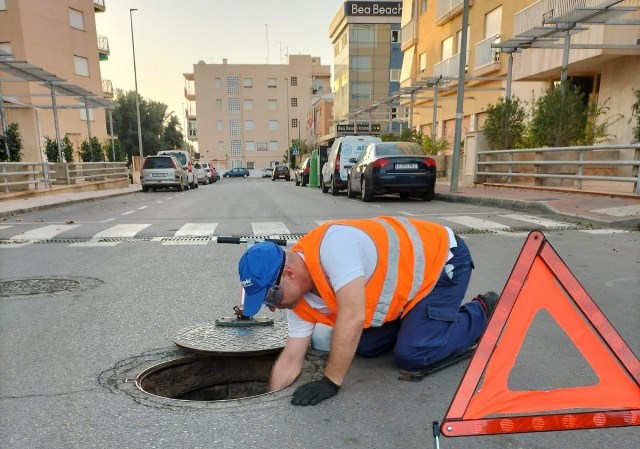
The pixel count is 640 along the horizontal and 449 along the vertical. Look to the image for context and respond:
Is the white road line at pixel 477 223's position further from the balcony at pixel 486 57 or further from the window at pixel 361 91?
the window at pixel 361 91

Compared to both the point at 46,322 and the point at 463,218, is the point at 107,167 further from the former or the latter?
the point at 46,322

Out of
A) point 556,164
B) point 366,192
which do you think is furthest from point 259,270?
point 556,164

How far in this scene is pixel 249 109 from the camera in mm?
83000

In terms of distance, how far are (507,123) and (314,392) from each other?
49.9ft

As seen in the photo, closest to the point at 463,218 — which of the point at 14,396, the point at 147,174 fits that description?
the point at 14,396

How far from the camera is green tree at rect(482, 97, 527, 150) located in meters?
15.6

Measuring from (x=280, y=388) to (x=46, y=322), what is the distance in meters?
2.19

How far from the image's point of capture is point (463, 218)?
9234 millimetres

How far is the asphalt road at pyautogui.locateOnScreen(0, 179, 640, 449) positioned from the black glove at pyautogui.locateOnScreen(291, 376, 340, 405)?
0.05m

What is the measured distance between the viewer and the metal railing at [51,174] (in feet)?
50.6

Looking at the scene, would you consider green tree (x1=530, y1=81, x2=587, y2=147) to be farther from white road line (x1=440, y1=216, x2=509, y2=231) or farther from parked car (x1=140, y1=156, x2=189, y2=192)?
parked car (x1=140, y1=156, x2=189, y2=192)

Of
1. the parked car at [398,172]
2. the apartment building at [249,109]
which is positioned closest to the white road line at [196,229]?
the parked car at [398,172]

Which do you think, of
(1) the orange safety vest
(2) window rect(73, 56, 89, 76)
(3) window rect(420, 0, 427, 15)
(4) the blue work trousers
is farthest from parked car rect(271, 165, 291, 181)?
(1) the orange safety vest

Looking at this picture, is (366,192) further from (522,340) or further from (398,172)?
(522,340)
